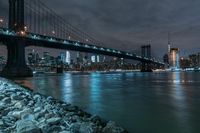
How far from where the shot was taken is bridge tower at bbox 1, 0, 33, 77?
219 ft

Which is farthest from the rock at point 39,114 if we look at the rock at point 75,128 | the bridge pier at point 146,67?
the bridge pier at point 146,67

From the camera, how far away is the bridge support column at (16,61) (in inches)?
2621

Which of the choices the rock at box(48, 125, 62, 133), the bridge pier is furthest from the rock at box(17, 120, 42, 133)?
the bridge pier

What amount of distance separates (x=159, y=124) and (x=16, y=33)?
204 feet

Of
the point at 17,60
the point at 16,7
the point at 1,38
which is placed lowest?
the point at 17,60

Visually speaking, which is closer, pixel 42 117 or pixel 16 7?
pixel 42 117

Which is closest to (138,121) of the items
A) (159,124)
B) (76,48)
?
(159,124)

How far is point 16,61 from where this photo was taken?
6656 cm

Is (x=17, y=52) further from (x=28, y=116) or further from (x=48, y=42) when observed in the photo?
(x=28, y=116)

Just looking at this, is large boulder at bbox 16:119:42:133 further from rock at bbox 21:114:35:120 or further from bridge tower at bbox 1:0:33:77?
bridge tower at bbox 1:0:33:77

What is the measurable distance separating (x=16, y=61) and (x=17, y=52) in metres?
2.04

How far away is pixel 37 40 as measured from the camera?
73375mm

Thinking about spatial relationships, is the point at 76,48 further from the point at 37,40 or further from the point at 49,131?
the point at 49,131

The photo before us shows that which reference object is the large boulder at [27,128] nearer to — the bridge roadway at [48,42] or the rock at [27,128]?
the rock at [27,128]
